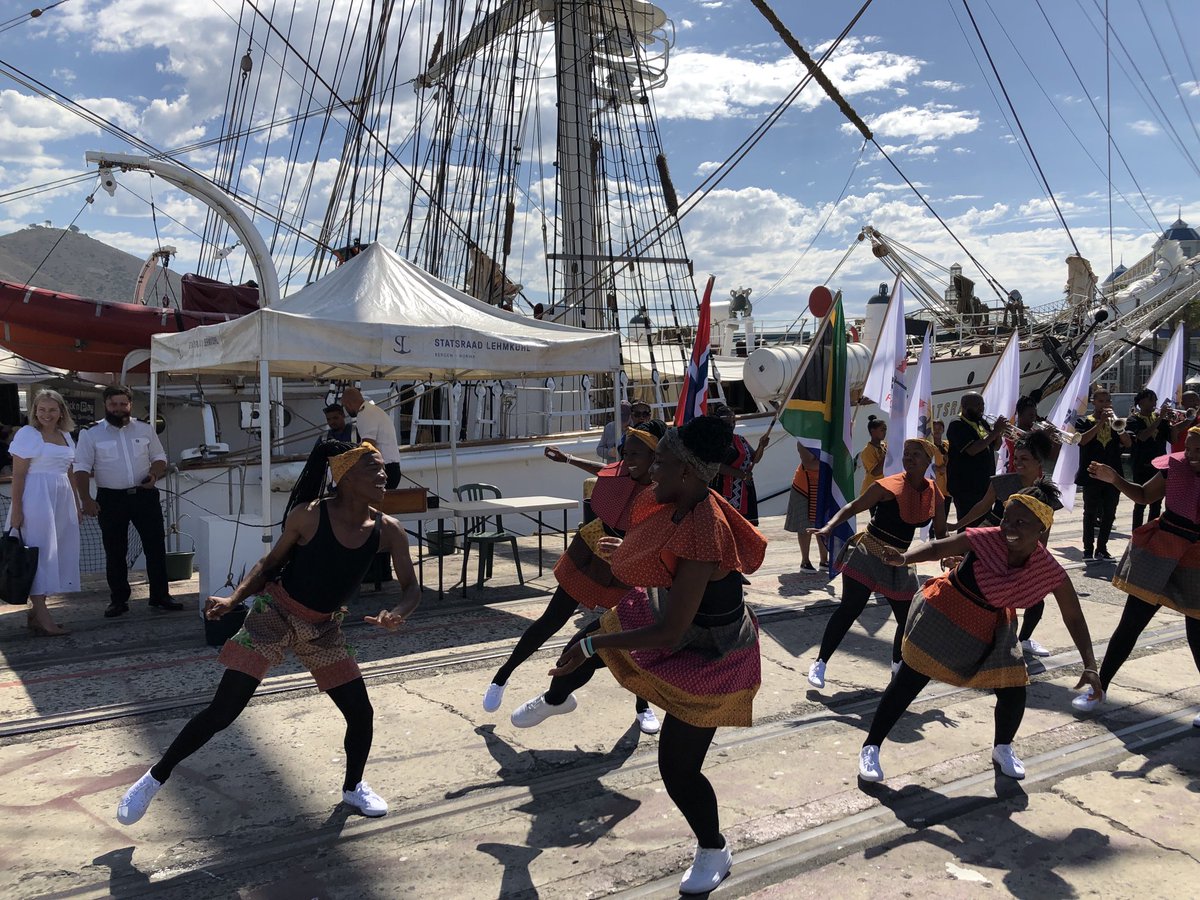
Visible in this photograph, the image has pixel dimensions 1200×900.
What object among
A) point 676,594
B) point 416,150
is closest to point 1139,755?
point 676,594

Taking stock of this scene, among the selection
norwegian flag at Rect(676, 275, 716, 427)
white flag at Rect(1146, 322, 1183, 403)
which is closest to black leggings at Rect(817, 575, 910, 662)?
norwegian flag at Rect(676, 275, 716, 427)

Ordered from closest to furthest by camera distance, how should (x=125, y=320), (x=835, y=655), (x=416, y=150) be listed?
(x=835, y=655) → (x=125, y=320) → (x=416, y=150)

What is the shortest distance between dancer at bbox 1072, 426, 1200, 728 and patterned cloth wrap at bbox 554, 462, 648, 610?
8.17 ft

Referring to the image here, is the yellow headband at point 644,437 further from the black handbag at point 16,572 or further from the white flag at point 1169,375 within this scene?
the white flag at point 1169,375

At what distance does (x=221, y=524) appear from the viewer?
24.1 feet

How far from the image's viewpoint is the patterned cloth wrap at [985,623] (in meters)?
4.20

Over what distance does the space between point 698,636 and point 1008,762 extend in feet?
6.91

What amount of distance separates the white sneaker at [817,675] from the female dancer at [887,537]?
0.11 meters

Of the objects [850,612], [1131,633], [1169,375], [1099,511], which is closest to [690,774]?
[850,612]

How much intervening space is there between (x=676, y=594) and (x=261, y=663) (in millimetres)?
1680

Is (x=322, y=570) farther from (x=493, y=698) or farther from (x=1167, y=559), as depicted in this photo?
(x=1167, y=559)

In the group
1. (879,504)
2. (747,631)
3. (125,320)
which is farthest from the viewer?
(125,320)

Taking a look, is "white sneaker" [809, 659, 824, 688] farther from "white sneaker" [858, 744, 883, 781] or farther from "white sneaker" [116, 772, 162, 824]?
"white sneaker" [116, 772, 162, 824]

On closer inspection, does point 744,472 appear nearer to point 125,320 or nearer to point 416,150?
point 125,320
